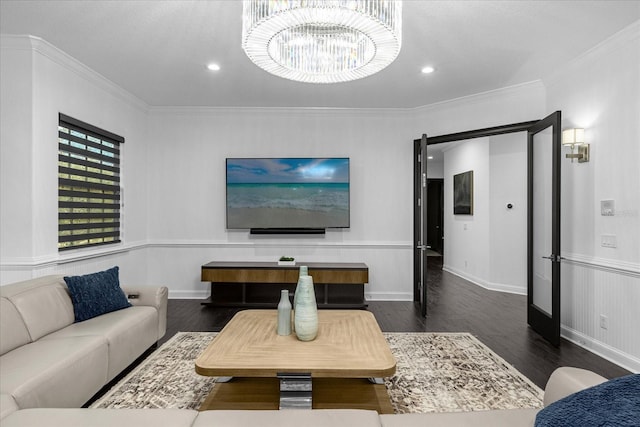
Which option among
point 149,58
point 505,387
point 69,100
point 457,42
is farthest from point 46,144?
point 505,387

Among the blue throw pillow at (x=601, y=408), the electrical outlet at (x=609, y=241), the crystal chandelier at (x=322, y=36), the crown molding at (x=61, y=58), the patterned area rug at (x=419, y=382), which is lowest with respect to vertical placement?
the patterned area rug at (x=419, y=382)

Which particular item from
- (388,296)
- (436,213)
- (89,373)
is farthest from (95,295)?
(436,213)

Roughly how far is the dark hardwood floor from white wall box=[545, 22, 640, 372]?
0.29 m

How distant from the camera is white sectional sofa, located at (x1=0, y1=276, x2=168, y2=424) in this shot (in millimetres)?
1817

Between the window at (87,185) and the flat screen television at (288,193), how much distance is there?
1.39m

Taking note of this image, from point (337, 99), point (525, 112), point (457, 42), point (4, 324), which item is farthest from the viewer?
point (337, 99)

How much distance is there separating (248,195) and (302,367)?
11.0 feet

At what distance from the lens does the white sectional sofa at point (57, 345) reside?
5.96 ft

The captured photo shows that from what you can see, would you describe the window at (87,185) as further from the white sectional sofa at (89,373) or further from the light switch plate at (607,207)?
the light switch plate at (607,207)

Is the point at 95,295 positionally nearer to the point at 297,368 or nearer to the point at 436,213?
the point at 297,368

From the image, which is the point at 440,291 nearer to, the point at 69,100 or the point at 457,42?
the point at 457,42

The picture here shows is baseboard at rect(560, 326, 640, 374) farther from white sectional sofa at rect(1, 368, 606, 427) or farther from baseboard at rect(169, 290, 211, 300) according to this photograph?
baseboard at rect(169, 290, 211, 300)

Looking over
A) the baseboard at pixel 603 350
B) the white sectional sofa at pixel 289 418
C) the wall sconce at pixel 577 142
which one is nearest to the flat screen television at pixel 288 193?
the wall sconce at pixel 577 142

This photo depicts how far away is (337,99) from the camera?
4.63 m
